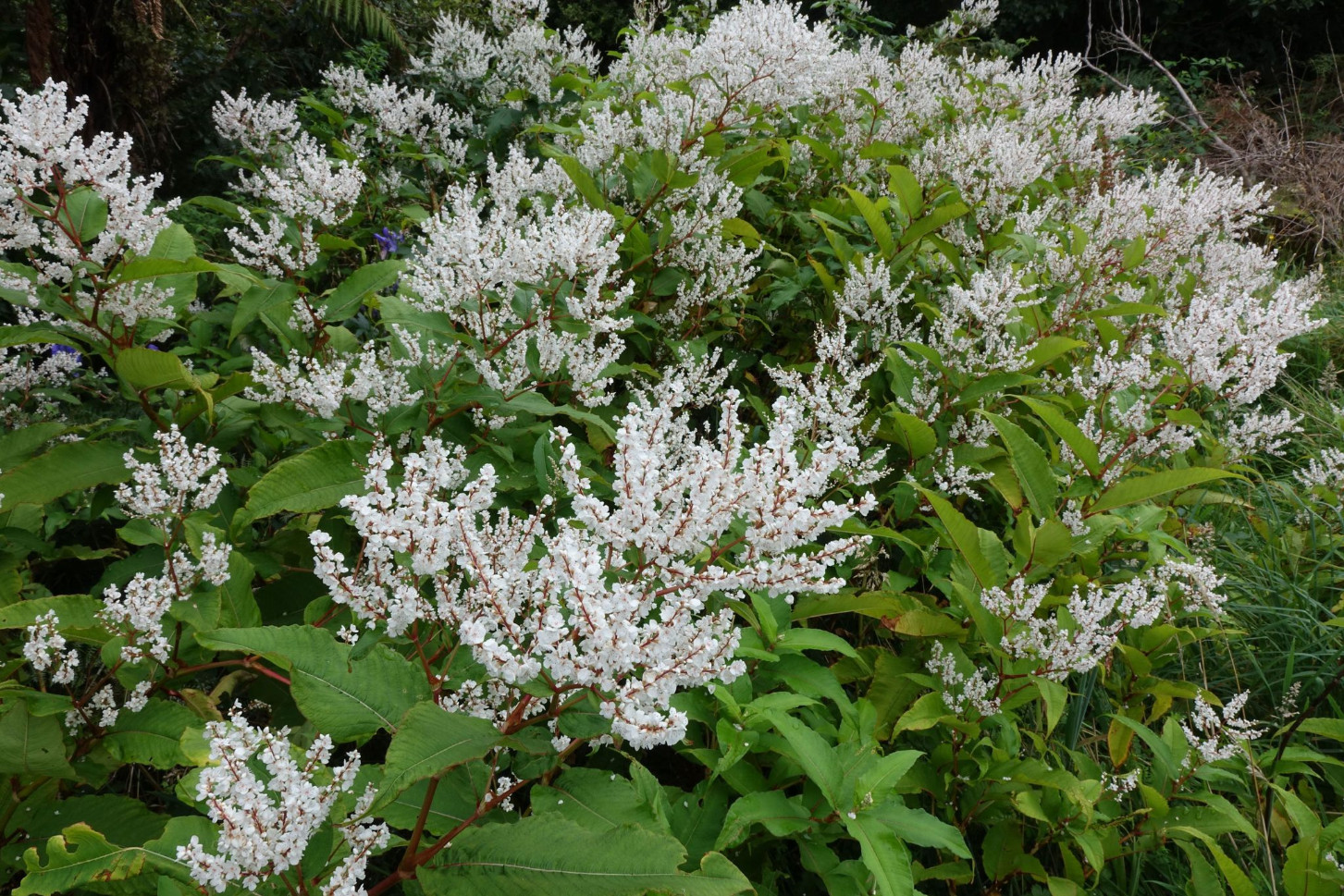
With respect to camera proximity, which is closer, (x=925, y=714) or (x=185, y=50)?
(x=925, y=714)

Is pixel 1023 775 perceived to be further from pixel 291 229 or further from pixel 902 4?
pixel 902 4

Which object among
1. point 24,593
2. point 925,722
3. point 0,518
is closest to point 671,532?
point 925,722

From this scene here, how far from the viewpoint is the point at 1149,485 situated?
8.05ft

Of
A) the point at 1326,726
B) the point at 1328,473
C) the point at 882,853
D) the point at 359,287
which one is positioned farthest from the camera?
the point at 1328,473

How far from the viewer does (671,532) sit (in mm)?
1311

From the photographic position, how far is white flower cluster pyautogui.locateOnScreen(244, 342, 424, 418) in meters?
2.17

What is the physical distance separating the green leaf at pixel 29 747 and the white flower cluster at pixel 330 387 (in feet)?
3.03

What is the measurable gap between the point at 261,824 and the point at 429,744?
1.05 ft

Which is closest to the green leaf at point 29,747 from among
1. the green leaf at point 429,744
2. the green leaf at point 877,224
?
the green leaf at point 429,744

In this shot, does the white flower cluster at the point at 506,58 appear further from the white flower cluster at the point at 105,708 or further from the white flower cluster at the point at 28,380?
the white flower cluster at the point at 105,708

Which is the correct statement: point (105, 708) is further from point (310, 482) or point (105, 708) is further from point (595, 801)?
point (595, 801)

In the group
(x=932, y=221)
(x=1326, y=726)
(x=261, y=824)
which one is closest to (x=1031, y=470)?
(x=1326, y=726)

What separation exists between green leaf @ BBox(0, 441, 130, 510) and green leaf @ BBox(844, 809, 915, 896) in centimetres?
207

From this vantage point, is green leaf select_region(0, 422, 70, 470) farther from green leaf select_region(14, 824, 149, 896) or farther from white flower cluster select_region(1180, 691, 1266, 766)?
white flower cluster select_region(1180, 691, 1266, 766)
